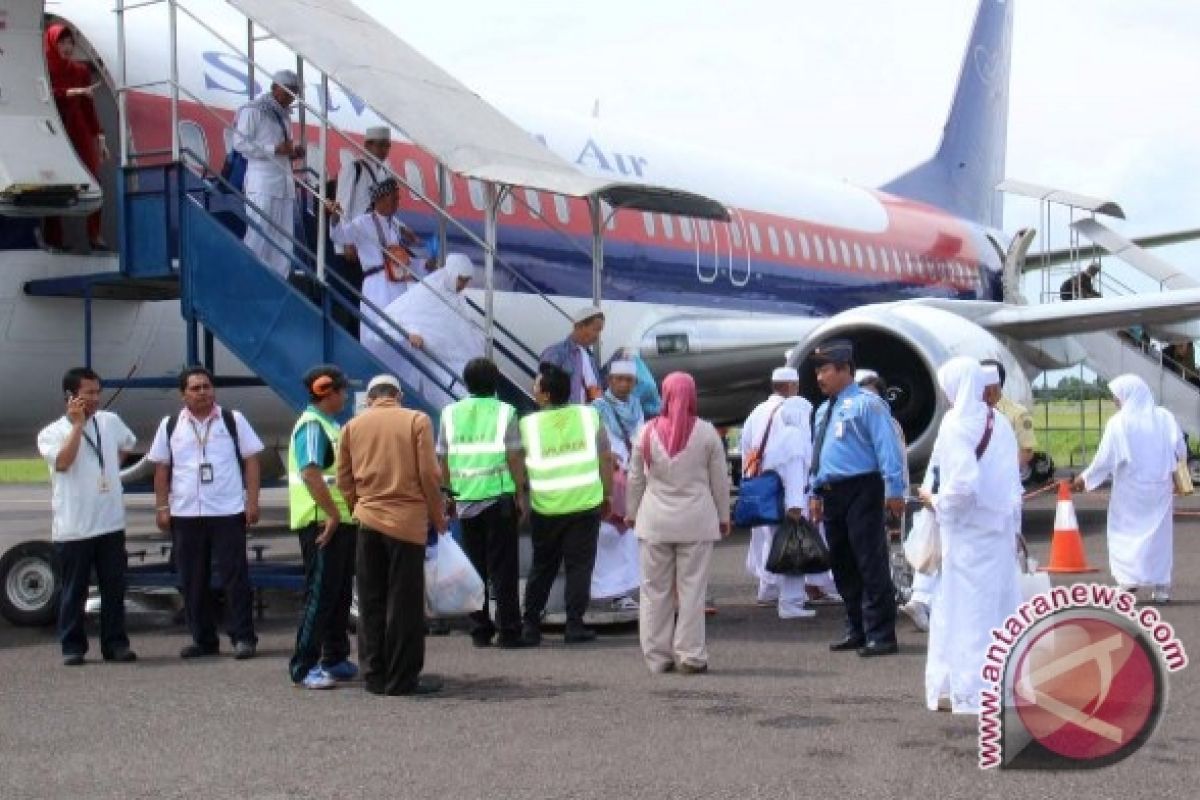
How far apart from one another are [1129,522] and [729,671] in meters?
3.75

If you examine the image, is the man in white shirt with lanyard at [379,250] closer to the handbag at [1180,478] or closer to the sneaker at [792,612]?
the sneaker at [792,612]

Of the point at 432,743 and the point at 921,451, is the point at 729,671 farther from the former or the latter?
the point at 921,451

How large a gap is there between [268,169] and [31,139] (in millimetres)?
1377

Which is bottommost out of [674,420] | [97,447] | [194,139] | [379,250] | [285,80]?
[97,447]

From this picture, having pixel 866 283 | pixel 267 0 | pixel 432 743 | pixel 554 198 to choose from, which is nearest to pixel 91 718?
pixel 432 743

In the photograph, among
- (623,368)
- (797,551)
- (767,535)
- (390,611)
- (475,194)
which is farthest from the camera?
(475,194)

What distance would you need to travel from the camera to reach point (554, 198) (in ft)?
50.6

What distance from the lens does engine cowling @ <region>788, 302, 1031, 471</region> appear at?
15.2 meters

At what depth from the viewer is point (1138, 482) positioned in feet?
37.7

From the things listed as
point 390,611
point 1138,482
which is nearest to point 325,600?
point 390,611

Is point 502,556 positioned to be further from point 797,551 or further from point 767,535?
point 767,535

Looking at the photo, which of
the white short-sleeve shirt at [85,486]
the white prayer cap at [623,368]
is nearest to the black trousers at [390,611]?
the white short-sleeve shirt at [85,486]

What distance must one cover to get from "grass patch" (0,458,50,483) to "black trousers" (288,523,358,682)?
27.1m

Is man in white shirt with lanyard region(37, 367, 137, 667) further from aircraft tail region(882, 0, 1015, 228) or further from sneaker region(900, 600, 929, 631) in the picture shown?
aircraft tail region(882, 0, 1015, 228)
